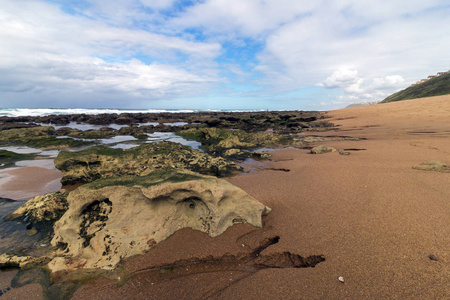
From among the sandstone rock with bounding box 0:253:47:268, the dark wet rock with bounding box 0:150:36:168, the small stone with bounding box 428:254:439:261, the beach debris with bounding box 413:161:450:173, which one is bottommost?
the dark wet rock with bounding box 0:150:36:168

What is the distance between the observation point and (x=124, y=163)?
6.48m

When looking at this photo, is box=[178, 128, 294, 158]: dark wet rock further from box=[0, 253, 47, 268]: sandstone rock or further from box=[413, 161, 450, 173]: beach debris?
box=[0, 253, 47, 268]: sandstone rock

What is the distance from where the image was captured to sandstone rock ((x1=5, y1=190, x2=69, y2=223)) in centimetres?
416

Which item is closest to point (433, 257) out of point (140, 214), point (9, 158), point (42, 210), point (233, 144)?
point (140, 214)

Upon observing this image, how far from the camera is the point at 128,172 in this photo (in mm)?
6285

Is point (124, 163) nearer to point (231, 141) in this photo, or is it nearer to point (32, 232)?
point (32, 232)

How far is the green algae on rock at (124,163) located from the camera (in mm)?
6328

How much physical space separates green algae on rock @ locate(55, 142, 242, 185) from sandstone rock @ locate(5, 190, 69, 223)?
1850mm

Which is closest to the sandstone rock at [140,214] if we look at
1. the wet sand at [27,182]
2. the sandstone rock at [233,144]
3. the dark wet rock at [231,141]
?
the wet sand at [27,182]

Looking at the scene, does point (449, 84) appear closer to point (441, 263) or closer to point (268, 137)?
point (268, 137)

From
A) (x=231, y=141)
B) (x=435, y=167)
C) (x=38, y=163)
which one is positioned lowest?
(x=38, y=163)

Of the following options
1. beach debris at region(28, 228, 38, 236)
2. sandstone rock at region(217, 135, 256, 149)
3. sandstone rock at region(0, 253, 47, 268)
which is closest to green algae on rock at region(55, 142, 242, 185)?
beach debris at region(28, 228, 38, 236)

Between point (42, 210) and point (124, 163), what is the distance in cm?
247

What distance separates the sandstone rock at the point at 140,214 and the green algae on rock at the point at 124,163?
2788mm
